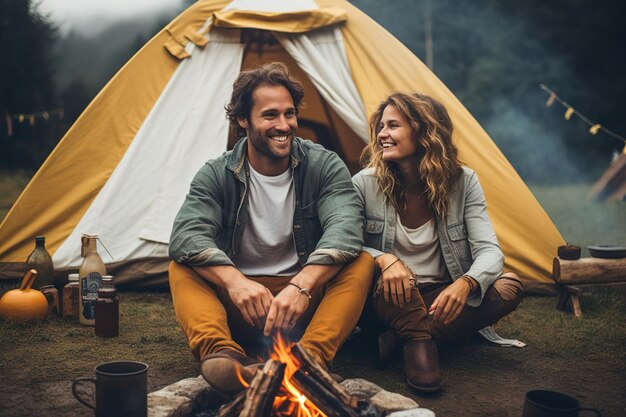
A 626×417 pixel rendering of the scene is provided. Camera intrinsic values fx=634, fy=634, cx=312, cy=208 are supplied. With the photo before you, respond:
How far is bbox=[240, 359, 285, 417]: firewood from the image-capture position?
6.57 ft

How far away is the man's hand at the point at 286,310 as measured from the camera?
7.98ft

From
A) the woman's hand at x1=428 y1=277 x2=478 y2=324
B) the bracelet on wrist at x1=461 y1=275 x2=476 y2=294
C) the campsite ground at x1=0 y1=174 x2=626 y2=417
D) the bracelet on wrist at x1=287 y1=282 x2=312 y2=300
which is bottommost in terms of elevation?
the campsite ground at x1=0 y1=174 x2=626 y2=417

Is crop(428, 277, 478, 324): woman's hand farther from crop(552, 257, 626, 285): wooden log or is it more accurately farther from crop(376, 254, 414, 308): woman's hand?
crop(552, 257, 626, 285): wooden log

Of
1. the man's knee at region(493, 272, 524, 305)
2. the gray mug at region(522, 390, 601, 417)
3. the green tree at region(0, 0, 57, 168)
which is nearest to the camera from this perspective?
the gray mug at region(522, 390, 601, 417)

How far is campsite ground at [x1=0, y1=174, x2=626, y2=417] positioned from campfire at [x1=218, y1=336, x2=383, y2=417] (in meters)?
0.59

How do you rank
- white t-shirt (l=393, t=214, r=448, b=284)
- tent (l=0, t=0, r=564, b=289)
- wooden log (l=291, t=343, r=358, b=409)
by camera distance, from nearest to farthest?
wooden log (l=291, t=343, r=358, b=409) → white t-shirt (l=393, t=214, r=448, b=284) → tent (l=0, t=0, r=564, b=289)

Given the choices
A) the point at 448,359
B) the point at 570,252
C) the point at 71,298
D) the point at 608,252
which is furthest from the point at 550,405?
the point at 71,298

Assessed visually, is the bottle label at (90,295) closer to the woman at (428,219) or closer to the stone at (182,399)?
the stone at (182,399)

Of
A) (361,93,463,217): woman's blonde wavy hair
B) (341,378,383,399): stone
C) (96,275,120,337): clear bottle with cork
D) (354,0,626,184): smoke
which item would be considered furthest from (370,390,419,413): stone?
(354,0,626,184): smoke

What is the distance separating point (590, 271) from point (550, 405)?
2.14 m

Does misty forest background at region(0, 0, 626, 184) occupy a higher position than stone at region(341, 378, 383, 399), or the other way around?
misty forest background at region(0, 0, 626, 184)

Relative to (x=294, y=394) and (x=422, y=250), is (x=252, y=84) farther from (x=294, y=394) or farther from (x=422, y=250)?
(x=294, y=394)

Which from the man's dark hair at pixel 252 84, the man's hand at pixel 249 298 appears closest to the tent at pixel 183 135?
the man's dark hair at pixel 252 84

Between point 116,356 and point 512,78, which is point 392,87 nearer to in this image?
point 116,356
